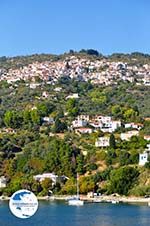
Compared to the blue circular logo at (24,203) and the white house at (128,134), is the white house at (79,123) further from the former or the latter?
the blue circular logo at (24,203)

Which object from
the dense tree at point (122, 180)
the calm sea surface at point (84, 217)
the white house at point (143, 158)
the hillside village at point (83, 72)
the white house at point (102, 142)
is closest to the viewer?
the calm sea surface at point (84, 217)

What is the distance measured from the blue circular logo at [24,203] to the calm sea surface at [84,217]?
1476 centimetres

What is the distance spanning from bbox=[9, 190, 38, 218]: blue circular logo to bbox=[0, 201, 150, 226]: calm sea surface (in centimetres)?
1476

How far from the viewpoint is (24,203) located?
633 centimetres

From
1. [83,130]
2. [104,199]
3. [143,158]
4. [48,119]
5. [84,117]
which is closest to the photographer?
[104,199]

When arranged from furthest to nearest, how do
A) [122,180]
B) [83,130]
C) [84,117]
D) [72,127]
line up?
[84,117] → [72,127] → [83,130] → [122,180]

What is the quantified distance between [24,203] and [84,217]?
18.6 m

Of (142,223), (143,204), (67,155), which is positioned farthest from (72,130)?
(142,223)

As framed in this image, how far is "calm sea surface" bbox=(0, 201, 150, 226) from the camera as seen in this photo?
2177cm

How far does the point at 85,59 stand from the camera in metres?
82.8

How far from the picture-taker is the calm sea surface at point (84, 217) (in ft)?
71.4

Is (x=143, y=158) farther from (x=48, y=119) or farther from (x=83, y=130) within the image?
(x=48, y=119)

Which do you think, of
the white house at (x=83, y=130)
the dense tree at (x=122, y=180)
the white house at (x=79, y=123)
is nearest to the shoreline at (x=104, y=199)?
the dense tree at (x=122, y=180)

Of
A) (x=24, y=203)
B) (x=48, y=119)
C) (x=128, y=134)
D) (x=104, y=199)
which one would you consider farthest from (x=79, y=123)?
(x=24, y=203)
